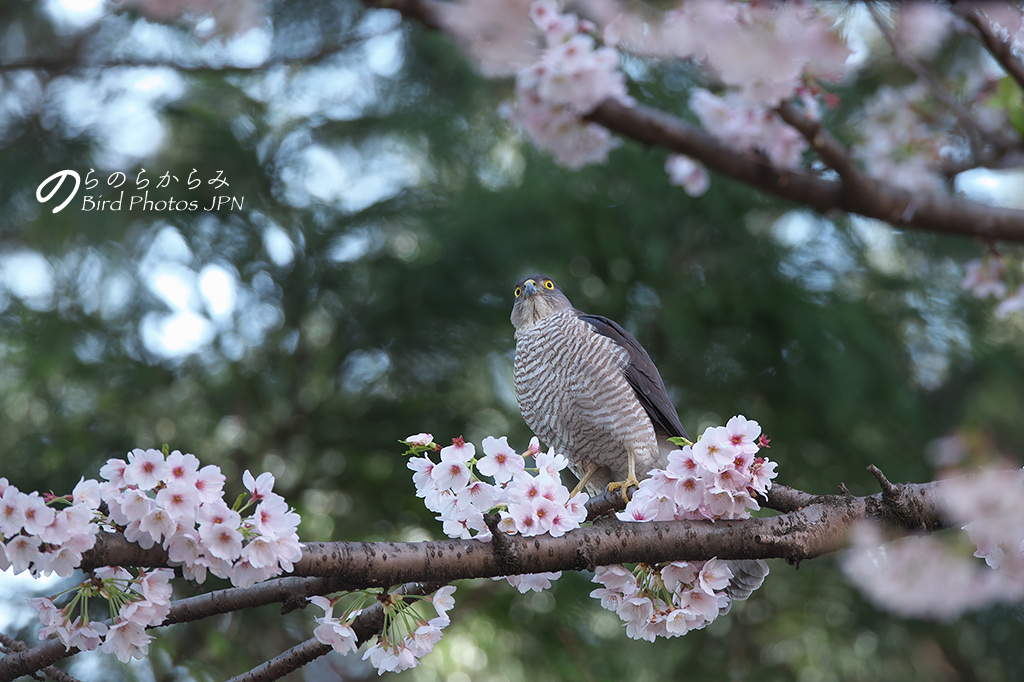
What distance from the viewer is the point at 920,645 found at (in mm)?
6059

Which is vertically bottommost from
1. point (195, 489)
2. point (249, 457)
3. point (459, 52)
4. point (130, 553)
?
point (249, 457)

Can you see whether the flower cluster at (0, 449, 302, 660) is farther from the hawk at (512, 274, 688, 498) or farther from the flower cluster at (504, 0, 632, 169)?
the flower cluster at (504, 0, 632, 169)

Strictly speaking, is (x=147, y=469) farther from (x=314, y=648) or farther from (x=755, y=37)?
(x=755, y=37)

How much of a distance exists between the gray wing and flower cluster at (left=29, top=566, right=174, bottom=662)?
1.81 metres

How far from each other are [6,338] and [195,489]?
408cm

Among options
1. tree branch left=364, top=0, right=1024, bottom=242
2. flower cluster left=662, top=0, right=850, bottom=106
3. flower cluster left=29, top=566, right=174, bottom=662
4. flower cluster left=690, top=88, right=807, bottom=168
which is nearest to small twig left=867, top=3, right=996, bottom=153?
flower cluster left=662, top=0, right=850, bottom=106

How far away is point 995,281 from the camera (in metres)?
3.69

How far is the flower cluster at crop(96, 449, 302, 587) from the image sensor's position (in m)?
1.63

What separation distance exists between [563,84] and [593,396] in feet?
3.87

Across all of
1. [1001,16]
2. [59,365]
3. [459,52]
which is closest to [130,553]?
[1001,16]

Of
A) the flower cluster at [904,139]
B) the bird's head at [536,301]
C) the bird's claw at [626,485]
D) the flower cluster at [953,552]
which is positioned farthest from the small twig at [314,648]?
the flower cluster at [904,139]

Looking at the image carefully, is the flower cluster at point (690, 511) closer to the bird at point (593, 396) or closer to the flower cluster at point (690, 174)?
the bird at point (593, 396)

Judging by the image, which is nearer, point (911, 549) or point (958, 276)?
point (911, 549)

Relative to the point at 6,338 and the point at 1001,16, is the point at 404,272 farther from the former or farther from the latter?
the point at 1001,16
